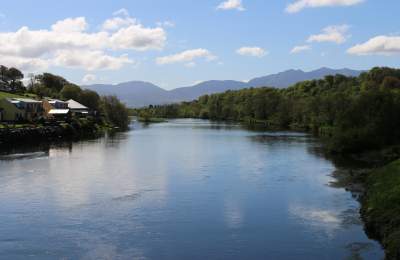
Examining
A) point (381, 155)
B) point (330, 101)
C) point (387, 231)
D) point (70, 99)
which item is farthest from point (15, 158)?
point (70, 99)

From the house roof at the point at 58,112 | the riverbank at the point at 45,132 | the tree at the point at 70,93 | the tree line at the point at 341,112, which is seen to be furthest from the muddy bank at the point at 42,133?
the tree line at the point at 341,112

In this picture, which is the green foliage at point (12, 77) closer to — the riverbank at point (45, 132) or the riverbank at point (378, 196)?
the riverbank at point (45, 132)

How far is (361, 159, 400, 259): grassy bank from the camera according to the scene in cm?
2176

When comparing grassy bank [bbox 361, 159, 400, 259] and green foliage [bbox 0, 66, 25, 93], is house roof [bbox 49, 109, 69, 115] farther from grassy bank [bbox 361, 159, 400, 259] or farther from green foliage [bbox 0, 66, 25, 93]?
grassy bank [bbox 361, 159, 400, 259]

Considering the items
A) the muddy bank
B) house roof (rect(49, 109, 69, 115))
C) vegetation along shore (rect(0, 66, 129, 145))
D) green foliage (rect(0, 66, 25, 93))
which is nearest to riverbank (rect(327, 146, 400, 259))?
the muddy bank

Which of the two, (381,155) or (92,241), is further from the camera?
(381,155)

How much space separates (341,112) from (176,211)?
138 feet

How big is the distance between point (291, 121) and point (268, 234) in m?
116

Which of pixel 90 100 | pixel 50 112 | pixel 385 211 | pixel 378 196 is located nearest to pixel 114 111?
pixel 90 100

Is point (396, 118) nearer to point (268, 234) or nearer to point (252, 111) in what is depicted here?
point (268, 234)

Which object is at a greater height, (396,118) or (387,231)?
(396,118)

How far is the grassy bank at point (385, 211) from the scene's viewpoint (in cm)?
2176

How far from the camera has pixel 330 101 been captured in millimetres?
106812

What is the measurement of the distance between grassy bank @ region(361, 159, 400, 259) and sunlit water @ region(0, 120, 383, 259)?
743 millimetres
